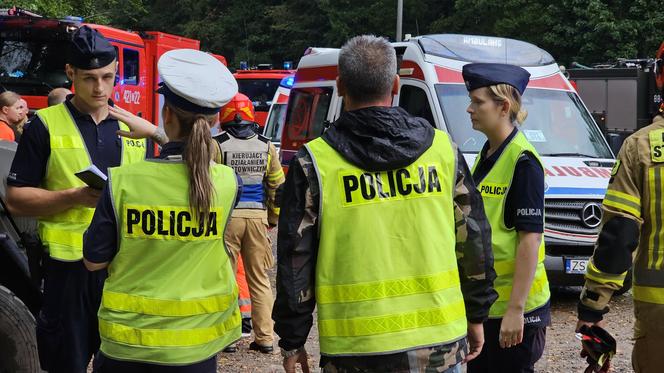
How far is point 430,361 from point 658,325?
41.1 inches

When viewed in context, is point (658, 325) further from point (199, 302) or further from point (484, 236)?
point (199, 302)

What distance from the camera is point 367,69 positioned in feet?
9.86

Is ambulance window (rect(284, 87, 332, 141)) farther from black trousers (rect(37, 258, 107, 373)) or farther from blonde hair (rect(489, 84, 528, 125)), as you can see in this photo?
black trousers (rect(37, 258, 107, 373))

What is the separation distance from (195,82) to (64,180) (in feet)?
3.19

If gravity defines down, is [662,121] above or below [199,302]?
above

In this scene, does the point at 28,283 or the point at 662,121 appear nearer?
the point at 662,121

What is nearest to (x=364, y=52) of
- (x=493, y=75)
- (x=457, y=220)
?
(x=457, y=220)

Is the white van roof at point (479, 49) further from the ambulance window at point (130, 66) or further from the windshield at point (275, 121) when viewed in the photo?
the ambulance window at point (130, 66)

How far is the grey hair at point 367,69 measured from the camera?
9.87ft

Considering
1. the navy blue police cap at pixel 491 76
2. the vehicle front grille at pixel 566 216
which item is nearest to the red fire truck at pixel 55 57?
the vehicle front grille at pixel 566 216

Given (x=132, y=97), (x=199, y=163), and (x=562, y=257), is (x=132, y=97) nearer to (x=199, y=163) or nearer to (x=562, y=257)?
(x=562, y=257)

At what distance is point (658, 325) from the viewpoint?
3.46 meters

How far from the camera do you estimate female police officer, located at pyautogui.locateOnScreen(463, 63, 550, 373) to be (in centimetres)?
386

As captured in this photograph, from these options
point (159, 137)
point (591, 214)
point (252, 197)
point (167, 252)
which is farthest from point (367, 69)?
point (591, 214)
